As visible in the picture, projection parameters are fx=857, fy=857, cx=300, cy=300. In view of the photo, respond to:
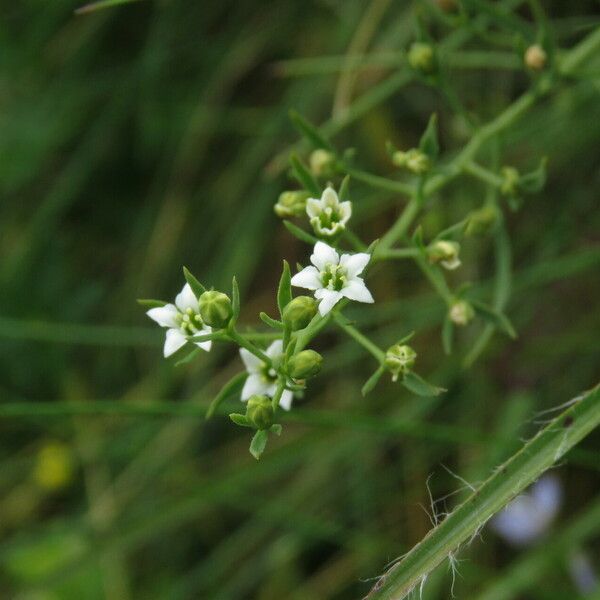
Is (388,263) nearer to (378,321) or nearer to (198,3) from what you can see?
(378,321)

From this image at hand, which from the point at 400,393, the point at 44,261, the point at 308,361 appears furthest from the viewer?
the point at 44,261

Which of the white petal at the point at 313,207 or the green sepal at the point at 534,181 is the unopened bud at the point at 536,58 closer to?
the green sepal at the point at 534,181

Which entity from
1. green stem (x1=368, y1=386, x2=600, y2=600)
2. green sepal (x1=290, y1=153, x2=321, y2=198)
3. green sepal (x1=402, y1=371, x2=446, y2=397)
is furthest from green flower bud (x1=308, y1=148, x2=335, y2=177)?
green stem (x1=368, y1=386, x2=600, y2=600)

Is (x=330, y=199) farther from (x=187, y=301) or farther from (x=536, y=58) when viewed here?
(x=536, y=58)

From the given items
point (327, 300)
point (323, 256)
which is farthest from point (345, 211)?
point (327, 300)

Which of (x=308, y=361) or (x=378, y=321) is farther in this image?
(x=378, y=321)

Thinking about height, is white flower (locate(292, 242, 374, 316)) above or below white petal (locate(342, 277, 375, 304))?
above

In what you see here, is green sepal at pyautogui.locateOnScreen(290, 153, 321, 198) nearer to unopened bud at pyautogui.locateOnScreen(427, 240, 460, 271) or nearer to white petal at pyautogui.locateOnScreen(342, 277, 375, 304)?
unopened bud at pyautogui.locateOnScreen(427, 240, 460, 271)

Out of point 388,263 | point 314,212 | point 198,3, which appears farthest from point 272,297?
point 314,212
